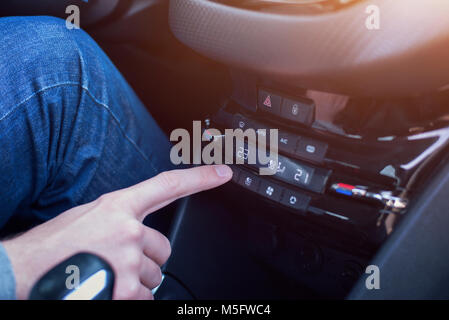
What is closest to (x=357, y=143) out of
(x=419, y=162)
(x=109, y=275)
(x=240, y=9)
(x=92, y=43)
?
(x=419, y=162)

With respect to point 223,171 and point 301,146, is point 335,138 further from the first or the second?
point 223,171

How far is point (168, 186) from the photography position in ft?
1.65

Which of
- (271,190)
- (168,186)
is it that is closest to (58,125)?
(168,186)

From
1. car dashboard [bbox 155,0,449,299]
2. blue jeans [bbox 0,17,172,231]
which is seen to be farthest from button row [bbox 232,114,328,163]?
blue jeans [bbox 0,17,172,231]

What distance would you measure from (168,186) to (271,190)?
128mm

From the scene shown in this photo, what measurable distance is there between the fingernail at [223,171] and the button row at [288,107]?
9 cm

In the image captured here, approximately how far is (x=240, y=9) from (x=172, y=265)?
42 cm

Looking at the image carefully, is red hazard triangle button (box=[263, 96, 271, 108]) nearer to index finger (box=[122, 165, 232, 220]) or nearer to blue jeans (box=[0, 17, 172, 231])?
index finger (box=[122, 165, 232, 220])

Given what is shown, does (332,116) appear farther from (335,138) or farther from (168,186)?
(168,186)

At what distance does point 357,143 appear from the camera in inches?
19.2

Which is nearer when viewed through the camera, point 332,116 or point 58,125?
point 332,116

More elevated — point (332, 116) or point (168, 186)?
point (332, 116)

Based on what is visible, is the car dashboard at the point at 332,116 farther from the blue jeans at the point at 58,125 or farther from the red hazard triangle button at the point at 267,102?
the blue jeans at the point at 58,125

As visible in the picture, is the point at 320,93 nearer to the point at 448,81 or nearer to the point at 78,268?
the point at 448,81
